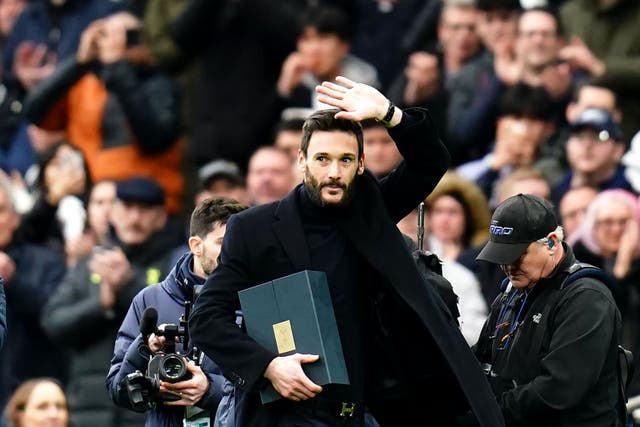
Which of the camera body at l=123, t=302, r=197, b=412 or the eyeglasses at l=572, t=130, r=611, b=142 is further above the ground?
the eyeglasses at l=572, t=130, r=611, b=142

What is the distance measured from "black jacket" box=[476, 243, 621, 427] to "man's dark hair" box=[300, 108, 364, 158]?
122cm

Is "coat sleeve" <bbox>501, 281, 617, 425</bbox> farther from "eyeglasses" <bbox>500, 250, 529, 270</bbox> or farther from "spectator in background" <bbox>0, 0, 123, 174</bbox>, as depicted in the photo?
"spectator in background" <bbox>0, 0, 123, 174</bbox>

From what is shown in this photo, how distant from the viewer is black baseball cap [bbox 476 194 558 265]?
8.87 m

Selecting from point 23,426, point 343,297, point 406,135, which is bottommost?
point 23,426

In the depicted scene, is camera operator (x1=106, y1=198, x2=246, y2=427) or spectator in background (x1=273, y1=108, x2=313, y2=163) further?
spectator in background (x1=273, y1=108, x2=313, y2=163)

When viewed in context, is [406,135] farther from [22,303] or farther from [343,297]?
[22,303]

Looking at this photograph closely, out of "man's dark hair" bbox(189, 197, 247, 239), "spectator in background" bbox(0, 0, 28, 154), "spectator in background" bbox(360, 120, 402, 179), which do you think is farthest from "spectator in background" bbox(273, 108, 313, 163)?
"man's dark hair" bbox(189, 197, 247, 239)

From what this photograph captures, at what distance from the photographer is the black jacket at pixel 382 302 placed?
828 centimetres

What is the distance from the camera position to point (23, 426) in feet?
39.8

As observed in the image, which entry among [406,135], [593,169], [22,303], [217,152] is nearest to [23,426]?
[22,303]

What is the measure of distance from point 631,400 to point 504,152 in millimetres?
3146

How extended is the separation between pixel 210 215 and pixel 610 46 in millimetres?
4916

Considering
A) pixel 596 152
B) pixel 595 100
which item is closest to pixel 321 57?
pixel 595 100

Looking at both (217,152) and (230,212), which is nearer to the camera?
(230,212)
